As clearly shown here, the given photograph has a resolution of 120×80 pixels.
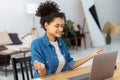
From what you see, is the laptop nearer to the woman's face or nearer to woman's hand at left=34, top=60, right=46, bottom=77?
woman's hand at left=34, top=60, right=46, bottom=77

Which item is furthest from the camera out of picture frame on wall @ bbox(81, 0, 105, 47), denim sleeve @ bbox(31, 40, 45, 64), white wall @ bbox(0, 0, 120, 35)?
picture frame on wall @ bbox(81, 0, 105, 47)

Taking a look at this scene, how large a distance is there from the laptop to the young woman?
0.85 ft

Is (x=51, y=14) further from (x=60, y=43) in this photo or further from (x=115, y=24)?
(x=115, y=24)

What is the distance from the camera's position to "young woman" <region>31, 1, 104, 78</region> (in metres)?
2.03

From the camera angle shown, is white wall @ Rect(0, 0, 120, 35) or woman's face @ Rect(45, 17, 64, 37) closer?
woman's face @ Rect(45, 17, 64, 37)

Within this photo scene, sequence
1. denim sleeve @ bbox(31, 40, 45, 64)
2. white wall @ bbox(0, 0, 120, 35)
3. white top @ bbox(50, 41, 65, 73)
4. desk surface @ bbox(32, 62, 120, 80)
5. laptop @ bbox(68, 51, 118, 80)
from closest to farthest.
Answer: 1. laptop @ bbox(68, 51, 118, 80)
2. desk surface @ bbox(32, 62, 120, 80)
3. denim sleeve @ bbox(31, 40, 45, 64)
4. white top @ bbox(50, 41, 65, 73)
5. white wall @ bbox(0, 0, 120, 35)

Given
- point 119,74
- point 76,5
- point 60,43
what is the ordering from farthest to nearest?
point 76,5 < point 60,43 < point 119,74

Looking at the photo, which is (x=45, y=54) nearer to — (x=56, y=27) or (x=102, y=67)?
(x=56, y=27)

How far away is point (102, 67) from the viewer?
1.71 m

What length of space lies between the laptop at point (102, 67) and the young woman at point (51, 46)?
0.26 meters

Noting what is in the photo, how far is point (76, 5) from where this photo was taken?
7.92m

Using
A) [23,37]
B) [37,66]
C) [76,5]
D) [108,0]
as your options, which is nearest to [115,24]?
[108,0]

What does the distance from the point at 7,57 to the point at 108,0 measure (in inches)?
209

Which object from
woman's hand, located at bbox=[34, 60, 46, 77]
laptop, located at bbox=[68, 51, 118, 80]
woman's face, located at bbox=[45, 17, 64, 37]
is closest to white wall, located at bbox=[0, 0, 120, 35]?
woman's face, located at bbox=[45, 17, 64, 37]
